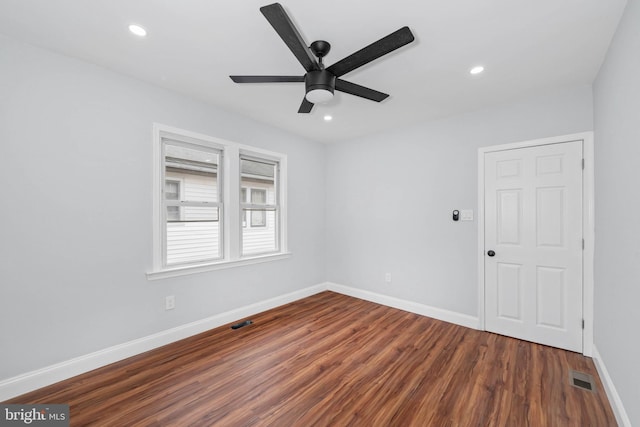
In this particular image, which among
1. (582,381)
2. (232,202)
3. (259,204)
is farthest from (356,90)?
(582,381)

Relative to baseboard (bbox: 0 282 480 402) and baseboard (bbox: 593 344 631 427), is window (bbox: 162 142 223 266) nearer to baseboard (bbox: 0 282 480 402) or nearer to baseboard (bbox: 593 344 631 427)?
baseboard (bbox: 0 282 480 402)

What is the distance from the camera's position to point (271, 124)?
12.6ft

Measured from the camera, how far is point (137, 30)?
1916 millimetres

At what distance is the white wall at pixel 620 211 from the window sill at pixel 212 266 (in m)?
3.45

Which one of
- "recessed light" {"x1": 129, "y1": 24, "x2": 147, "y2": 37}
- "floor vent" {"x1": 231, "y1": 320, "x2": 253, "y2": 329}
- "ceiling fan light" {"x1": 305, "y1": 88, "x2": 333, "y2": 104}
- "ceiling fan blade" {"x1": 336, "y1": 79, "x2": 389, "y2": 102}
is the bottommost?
"floor vent" {"x1": 231, "y1": 320, "x2": 253, "y2": 329}

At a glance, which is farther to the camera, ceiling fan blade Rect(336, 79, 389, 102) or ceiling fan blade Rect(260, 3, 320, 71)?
ceiling fan blade Rect(336, 79, 389, 102)

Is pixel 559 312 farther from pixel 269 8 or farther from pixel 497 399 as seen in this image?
pixel 269 8

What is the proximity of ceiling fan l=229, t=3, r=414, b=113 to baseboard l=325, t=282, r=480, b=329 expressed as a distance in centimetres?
284

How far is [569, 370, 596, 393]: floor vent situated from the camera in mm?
2111

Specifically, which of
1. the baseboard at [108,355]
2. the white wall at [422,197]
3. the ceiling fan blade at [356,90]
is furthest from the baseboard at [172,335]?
the ceiling fan blade at [356,90]

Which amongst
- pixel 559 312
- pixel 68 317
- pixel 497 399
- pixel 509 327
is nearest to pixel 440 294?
pixel 509 327

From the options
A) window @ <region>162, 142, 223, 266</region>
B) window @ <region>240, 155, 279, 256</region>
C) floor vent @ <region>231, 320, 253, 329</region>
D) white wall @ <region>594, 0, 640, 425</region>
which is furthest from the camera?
window @ <region>240, 155, 279, 256</region>

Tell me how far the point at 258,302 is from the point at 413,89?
10.8 ft

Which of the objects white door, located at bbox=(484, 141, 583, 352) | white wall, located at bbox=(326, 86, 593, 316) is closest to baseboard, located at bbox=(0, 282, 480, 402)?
white wall, located at bbox=(326, 86, 593, 316)
